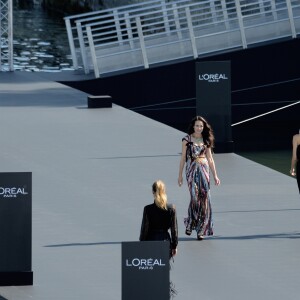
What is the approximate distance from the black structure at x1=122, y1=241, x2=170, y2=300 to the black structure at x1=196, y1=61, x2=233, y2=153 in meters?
12.4

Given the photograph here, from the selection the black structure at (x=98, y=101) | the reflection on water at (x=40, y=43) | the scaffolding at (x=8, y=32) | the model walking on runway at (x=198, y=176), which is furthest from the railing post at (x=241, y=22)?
Result: the model walking on runway at (x=198, y=176)

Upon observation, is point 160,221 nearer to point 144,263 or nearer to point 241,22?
point 144,263

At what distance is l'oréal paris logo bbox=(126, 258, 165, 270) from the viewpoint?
12.9 meters

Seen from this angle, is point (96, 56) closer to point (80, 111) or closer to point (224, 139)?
point (80, 111)

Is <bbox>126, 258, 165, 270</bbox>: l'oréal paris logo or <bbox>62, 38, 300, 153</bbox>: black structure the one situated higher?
<bbox>62, 38, 300, 153</bbox>: black structure

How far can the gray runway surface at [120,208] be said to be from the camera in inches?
631

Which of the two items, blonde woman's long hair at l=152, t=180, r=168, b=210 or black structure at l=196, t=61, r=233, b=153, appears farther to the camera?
black structure at l=196, t=61, r=233, b=153

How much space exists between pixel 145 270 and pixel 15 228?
2709mm

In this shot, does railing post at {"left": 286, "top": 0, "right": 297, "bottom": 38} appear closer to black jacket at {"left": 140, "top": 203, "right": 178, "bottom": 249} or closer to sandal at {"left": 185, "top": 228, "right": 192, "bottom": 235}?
sandal at {"left": 185, "top": 228, "right": 192, "bottom": 235}

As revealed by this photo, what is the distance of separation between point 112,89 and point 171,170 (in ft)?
39.7

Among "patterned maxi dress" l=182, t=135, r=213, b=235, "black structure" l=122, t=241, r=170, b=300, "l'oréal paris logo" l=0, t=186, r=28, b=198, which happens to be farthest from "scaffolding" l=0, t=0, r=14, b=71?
"black structure" l=122, t=241, r=170, b=300

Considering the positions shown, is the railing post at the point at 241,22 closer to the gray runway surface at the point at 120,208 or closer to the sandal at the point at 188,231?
the gray runway surface at the point at 120,208

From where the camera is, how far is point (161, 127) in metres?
28.8

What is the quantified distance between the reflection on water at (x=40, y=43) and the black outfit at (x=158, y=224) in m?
30.5
